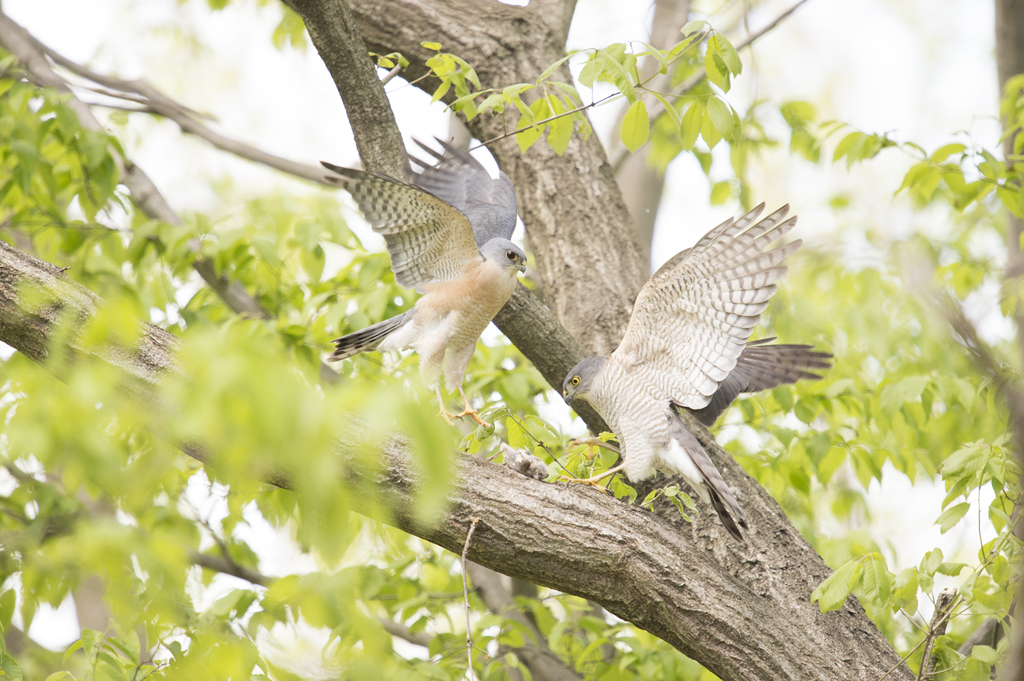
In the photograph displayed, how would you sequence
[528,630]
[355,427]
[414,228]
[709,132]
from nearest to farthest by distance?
1. [355,427]
2. [709,132]
3. [414,228]
4. [528,630]

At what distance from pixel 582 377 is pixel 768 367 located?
1.05 metres

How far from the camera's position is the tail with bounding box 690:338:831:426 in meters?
3.70

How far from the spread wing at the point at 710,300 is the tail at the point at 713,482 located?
135mm

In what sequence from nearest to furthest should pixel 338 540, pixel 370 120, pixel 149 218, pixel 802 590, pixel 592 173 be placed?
pixel 338 540, pixel 802 590, pixel 370 120, pixel 592 173, pixel 149 218

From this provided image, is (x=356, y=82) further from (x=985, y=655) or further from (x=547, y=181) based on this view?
(x=985, y=655)

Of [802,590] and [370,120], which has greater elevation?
[370,120]

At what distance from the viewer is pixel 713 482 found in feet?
10.1

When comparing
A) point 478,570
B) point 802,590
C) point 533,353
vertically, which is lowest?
point 478,570

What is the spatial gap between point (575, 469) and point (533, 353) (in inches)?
23.8

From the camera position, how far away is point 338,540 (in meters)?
1.20

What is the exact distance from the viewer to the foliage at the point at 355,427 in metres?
1.31

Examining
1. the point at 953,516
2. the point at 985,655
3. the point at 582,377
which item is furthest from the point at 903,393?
the point at 582,377

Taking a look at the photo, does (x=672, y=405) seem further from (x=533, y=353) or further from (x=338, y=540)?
(x=338, y=540)

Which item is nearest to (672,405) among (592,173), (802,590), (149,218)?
(802,590)
